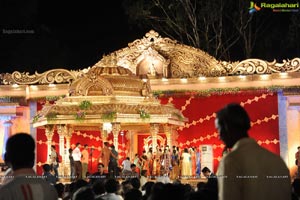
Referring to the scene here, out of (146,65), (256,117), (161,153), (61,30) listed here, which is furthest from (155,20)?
(161,153)

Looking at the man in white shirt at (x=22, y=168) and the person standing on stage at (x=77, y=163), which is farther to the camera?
the person standing on stage at (x=77, y=163)

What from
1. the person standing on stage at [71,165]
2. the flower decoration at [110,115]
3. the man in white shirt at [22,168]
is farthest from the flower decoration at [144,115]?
the man in white shirt at [22,168]

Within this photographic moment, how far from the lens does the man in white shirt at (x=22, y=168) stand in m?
4.84

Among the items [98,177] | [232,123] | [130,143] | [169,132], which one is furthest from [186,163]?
[232,123]

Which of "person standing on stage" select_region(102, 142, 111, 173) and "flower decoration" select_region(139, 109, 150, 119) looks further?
"person standing on stage" select_region(102, 142, 111, 173)

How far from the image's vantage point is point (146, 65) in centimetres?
2695

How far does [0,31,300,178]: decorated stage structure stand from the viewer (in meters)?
21.9

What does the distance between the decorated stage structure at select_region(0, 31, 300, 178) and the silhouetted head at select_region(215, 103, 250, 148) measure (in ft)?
55.0

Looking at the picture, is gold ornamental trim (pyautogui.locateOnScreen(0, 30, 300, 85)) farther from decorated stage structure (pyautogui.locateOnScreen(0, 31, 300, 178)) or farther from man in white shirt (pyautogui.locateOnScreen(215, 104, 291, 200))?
man in white shirt (pyautogui.locateOnScreen(215, 104, 291, 200))

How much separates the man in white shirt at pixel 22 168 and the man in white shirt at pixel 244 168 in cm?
128

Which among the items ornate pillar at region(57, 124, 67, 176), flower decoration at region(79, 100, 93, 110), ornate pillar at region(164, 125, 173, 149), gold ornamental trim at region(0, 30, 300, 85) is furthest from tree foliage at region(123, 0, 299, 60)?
flower decoration at region(79, 100, 93, 110)

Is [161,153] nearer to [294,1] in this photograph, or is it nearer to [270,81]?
[270,81]

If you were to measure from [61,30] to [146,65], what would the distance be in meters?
15.1

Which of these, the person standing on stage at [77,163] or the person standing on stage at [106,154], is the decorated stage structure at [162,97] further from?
the person standing on stage at [106,154]
